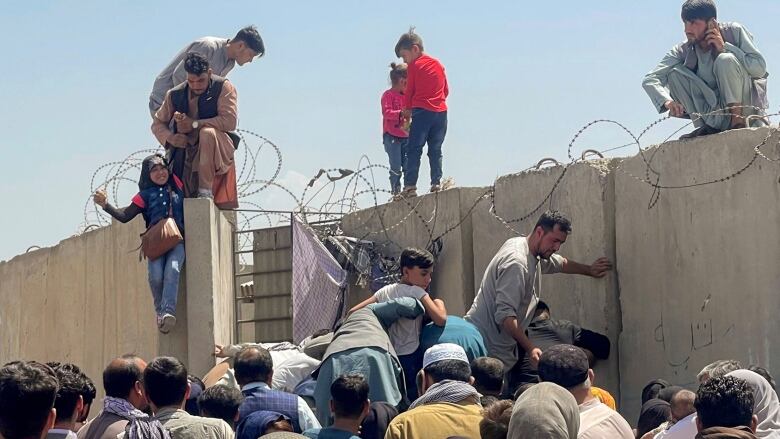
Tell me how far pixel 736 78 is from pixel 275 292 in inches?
182

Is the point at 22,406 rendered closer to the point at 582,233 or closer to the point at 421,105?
the point at 582,233

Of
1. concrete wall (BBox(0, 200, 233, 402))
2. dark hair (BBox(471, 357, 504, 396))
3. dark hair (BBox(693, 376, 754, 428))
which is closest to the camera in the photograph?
dark hair (BBox(693, 376, 754, 428))

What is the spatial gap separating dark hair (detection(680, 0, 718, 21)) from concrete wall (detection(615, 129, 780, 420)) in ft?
2.85

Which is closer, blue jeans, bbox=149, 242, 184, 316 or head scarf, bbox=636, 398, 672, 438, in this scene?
head scarf, bbox=636, 398, 672, 438

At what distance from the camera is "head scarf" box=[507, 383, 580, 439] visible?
5.45 meters

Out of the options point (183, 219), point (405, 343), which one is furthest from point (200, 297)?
point (405, 343)

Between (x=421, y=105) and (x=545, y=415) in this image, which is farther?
(x=421, y=105)

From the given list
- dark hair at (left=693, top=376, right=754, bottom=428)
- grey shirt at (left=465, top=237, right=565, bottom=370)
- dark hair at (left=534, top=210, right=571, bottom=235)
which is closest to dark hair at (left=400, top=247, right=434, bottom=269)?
grey shirt at (left=465, top=237, right=565, bottom=370)

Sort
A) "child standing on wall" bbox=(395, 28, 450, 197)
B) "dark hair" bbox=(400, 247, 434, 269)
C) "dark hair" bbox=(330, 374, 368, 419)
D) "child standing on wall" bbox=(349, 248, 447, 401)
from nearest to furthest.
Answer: "dark hair" bbox=(330, 374, 368, 419) → "child standing on wall" bbox=(349, 248, 447, 401) → "dark hair" bbox=(400, 247, 434, 269) → "child standing on wall" bbox=(395, 28, 450, 197)

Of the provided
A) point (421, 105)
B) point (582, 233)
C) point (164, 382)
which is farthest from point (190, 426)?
point (421, 105)

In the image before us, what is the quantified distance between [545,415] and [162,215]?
235 inches

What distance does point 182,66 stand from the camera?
38.7 ft

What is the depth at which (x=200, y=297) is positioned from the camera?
11055 mm

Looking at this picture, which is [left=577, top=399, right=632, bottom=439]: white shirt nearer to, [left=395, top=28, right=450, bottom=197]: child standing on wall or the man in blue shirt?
the man in blue shirt
